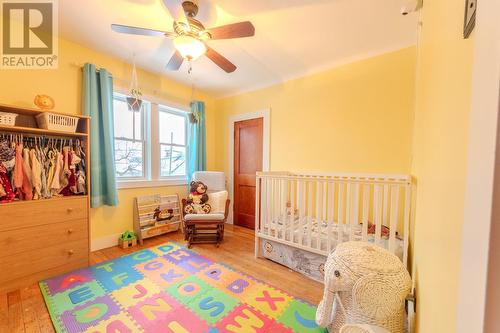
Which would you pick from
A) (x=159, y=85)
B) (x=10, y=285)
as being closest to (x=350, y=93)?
(x=159, y=85)

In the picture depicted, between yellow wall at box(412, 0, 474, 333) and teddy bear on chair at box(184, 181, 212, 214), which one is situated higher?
yellow wall at box(412, 0, 474, 333)

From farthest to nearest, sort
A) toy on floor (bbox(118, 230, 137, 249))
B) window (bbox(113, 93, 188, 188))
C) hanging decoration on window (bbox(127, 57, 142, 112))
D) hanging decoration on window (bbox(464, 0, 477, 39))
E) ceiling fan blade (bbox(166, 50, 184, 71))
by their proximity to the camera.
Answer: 1. window (bbox(113, 93, 188, 188))
2. toy on floor (bbox(118, 230, 137, 249))
3. hanging decoration on window (bbox(127, 57, 142, 112))
4. ceiling fan blade (bbox(166, 50, 184, 71))
5. hanging decoration on window (bbox(464, 0, 477, 39))

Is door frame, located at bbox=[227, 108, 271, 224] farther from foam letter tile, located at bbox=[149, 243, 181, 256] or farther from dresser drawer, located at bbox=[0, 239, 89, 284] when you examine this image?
dresser drawer, located at bbox=[0, 239, 89, 284]

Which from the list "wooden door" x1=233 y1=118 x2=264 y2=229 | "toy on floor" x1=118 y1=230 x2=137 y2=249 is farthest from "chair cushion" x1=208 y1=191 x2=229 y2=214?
"toy on floor" x1=118 y1=230 x2=137 y2=249

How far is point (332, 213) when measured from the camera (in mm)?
1927

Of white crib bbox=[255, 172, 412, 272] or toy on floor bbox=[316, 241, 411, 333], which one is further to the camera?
white crib bbox=[255, 172, 412, 272]

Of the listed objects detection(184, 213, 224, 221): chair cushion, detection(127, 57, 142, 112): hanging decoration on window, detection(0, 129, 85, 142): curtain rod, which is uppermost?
detection(127, 57, 142, 112): hanging decoration on window

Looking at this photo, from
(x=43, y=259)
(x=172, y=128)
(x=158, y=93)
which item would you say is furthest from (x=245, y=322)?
(x=158, y=93)

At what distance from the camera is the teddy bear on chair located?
2961mm

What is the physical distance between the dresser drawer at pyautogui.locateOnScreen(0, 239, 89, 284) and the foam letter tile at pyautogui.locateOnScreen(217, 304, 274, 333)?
1700mm

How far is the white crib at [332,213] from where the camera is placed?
5.63 feet

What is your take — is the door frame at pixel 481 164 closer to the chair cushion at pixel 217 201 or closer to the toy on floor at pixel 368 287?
the toy on floor at pixel 368 287

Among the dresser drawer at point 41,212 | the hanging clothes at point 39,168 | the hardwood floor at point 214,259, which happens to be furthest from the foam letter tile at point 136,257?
the hanging clothes at point 39,168

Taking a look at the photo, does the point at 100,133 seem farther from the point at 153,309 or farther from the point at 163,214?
the point at 153,309
